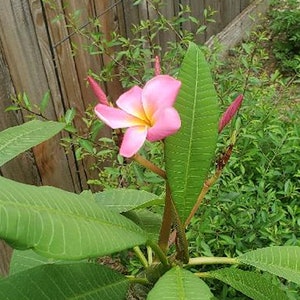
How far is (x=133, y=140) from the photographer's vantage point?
771mm

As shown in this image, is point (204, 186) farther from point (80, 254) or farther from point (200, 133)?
point (80, 254)

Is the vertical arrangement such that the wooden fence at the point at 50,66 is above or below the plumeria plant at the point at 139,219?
below

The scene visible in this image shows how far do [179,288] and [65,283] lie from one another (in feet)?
0.64

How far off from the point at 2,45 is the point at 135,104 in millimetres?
1691

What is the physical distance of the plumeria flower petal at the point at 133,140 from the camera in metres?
0.76

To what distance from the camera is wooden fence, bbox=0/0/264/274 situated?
2.39 meters

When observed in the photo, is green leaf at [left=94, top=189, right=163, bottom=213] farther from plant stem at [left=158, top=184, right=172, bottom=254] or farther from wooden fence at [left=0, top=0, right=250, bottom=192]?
wooden fence at [left=0, top=0, right=250, bottom=192]

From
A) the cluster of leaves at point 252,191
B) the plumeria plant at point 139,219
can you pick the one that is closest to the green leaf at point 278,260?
the plumeria plant at point 139,219

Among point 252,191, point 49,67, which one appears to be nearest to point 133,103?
point 252,191

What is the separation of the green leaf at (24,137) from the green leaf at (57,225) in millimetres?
366

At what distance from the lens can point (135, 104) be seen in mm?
816

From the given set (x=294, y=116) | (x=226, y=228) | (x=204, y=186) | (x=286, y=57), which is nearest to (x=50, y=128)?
(x=204, y=186)

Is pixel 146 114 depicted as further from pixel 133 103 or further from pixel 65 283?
pixel 65 283

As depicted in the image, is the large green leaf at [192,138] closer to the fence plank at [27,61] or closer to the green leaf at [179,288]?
the green leaf at [179,288]
